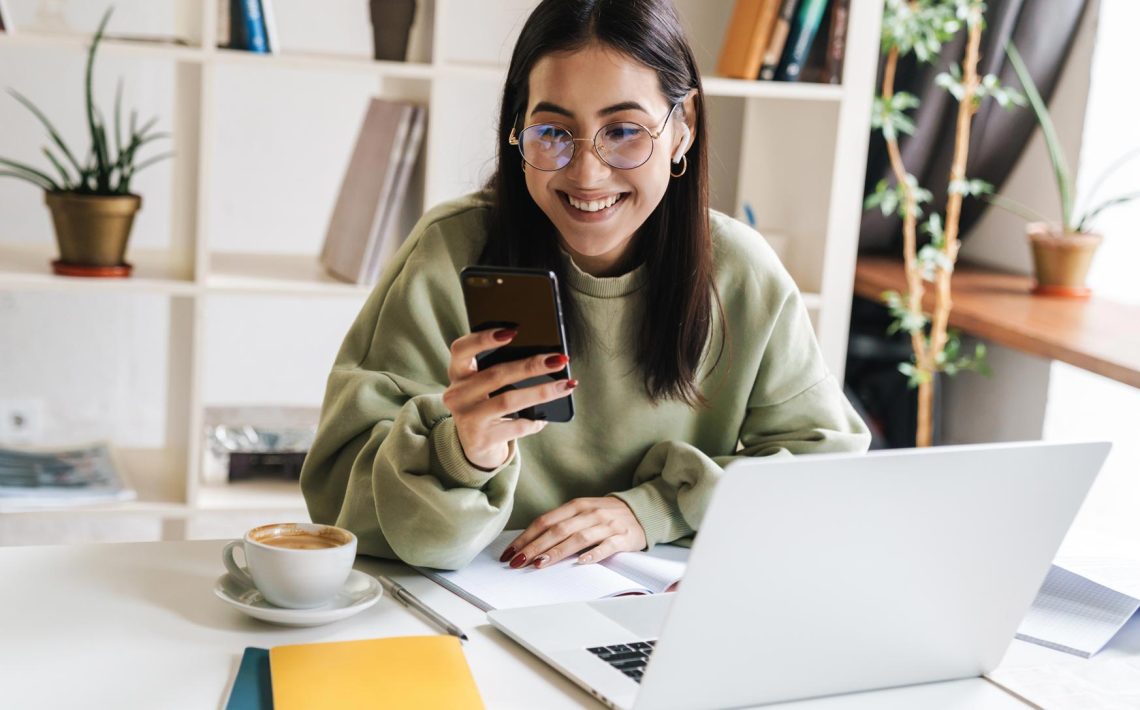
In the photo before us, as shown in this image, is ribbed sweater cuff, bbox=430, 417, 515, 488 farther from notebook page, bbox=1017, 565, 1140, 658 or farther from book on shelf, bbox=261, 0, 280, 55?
book on shelf, bbox=261, 0, 280, 55

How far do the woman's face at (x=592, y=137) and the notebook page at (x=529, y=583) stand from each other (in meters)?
0.38

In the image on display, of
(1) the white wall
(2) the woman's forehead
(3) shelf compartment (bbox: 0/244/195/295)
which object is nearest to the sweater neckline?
(2) the woman's forehead

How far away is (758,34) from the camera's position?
2.45 meters

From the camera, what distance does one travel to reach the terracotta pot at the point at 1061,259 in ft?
8.93

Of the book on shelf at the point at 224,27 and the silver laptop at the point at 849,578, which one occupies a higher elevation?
the book on shelf at the point at 224,27

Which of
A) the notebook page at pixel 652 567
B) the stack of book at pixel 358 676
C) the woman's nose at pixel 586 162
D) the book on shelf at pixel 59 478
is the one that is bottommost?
the book on shelf at pixel 59 478

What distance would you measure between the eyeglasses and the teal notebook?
61cm

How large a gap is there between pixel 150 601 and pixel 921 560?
636mm

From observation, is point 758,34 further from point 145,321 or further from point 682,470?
point 145,321

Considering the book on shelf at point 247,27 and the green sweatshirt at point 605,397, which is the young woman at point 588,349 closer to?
the green sweatshirt at point 605,397

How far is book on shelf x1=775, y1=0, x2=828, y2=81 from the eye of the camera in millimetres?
2432

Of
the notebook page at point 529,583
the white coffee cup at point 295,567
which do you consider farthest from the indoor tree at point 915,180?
the white coffee cup at point 295,567

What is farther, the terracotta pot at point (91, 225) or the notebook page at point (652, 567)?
the terracotta pot at point (91, 225)

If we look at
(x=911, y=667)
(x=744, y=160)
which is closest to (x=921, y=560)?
(x=911, y=667)
